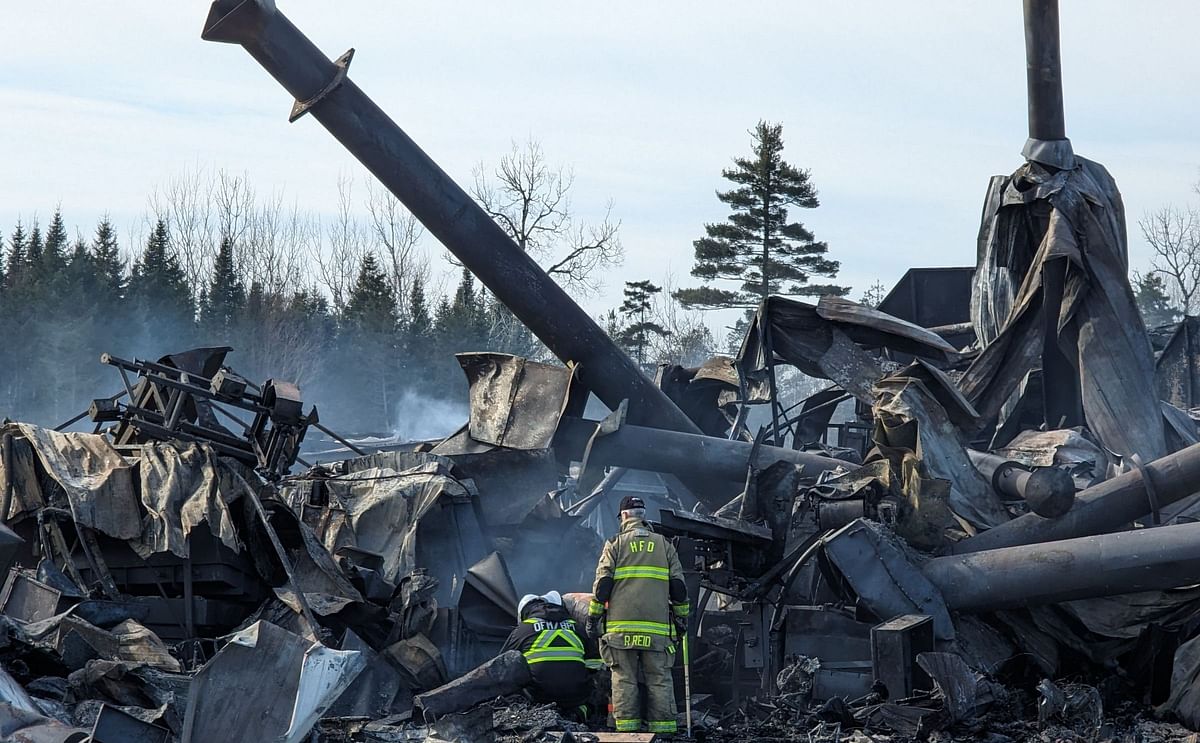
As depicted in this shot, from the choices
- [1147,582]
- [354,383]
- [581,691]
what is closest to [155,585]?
[581,691]

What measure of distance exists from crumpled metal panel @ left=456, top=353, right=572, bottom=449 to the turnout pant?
3.31 metres

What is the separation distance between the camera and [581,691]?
8258 millimetres

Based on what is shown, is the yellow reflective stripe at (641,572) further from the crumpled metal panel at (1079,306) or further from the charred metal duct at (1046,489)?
the crumpled metal panel at (1079,306)

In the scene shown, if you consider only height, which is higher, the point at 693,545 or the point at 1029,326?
the point at 1029,326

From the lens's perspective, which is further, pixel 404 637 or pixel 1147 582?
pixel 404 637

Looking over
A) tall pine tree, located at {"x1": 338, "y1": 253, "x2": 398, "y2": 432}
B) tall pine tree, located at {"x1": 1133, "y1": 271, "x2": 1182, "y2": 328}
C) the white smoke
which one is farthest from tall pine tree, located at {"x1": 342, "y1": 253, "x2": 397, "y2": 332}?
tall pine tree, located at {"x1": 1133, "y1": 271, "x2": 1182, "y2": 328}

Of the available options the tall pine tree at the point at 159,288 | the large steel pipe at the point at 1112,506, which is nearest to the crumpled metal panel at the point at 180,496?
the large steel pipe at the point at 1112,506

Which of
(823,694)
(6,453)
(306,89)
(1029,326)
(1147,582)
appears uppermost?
(306,89)

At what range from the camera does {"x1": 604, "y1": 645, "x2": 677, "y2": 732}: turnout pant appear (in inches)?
309

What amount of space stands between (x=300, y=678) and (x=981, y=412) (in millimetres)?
7405

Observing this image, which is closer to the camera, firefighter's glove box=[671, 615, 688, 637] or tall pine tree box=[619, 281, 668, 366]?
firefighter's glove box=[671, 615, 688, 637]

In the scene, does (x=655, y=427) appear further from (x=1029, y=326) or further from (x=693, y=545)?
(x=1029, y=326)

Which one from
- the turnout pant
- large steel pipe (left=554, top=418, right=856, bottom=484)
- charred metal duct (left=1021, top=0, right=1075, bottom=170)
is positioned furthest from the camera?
charred metal duct (left=1021, top=0, right=1075, bottom=170)

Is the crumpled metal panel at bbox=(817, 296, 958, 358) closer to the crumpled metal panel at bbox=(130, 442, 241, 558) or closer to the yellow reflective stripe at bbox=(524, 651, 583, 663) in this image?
the yellow reflective stripe at bbox=(524, 651, 583, 663)
